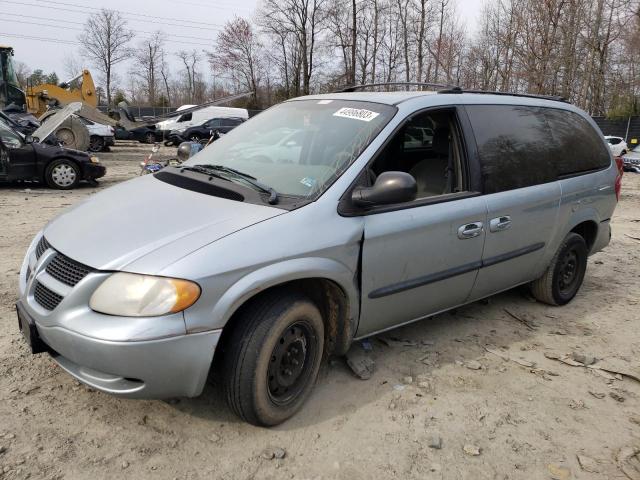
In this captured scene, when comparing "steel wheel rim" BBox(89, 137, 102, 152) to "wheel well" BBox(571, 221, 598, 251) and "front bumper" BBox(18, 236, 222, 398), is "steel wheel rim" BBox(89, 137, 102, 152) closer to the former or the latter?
"wheel well" BBox(571, 221, 598, 251)

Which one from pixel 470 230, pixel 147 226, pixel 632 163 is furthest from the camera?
pixel 632 163

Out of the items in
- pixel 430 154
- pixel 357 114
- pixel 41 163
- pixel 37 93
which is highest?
pixel 37 93

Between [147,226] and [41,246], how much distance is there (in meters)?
0.72

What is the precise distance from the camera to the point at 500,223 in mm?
3646

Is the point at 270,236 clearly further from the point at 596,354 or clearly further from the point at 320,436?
the point at 596,354

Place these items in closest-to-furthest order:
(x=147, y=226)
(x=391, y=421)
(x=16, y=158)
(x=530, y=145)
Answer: (x=147, y=226)
(x=391, y=421)
(x=530, y=145)
(x=16, y=158)

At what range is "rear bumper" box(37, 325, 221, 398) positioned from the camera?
2250mm

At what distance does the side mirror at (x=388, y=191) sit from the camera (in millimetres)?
2762

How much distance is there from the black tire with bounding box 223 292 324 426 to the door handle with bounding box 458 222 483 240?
117cm

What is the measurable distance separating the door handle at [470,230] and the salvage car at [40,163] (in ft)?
30.4

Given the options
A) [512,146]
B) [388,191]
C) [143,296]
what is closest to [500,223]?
[512,146]

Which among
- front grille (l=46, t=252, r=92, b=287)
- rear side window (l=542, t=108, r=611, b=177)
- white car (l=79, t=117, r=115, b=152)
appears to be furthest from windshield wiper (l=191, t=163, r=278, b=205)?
white car (l=79, t=117, r=115, b=152)

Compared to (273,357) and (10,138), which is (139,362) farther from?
(10,138)

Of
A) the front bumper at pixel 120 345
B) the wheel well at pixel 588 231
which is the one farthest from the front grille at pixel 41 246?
the wheel well at pixel 588 231
